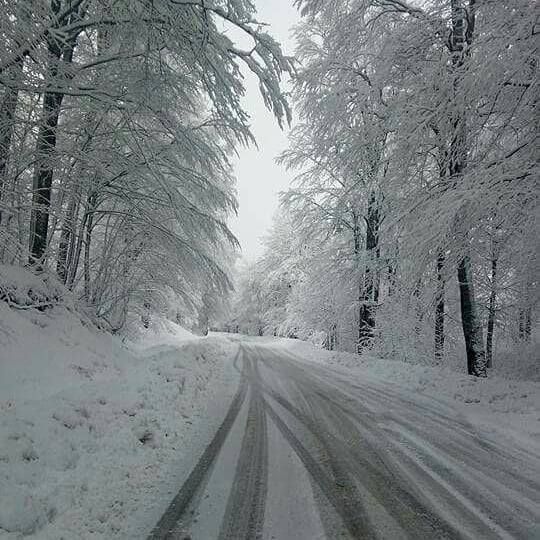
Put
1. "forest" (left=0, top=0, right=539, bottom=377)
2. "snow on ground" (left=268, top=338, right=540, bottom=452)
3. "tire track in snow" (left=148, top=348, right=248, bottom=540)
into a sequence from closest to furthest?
"tire track in snow" (left=148, top=348, right=248, bottom=540) < "forest" (left=0, top=0, right=539, bottom=377) < "snow on ground" (left=268, top=338, right=540, bottom=452)

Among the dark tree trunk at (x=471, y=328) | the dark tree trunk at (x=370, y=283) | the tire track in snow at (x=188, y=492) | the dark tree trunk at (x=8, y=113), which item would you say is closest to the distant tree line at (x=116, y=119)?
the dark tree trunk at (x=8, y=113)

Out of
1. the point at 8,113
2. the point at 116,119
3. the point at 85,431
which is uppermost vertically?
the point at 116,119

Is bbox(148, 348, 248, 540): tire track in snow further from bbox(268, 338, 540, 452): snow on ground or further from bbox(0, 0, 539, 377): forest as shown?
bbox(268, 338, 540, 452): snow on ground

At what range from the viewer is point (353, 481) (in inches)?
151

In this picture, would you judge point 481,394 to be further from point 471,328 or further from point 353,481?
point 353,481

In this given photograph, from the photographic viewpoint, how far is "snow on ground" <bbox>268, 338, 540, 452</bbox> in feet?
Result: 19.3

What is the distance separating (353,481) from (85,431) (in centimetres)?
298

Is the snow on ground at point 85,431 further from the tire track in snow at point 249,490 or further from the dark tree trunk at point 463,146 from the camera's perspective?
the dark tree trunk at point 463,146

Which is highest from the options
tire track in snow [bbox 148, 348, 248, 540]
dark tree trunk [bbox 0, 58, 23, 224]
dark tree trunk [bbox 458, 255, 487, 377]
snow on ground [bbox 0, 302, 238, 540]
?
dark tree trunk [bbox 0, 58, 23, 224]

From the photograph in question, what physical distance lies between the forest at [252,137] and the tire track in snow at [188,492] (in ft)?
9.81

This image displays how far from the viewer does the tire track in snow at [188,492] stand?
2.97 metres

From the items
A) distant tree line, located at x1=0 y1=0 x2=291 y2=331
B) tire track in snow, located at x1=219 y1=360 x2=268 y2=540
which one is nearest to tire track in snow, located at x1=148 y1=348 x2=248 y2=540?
tire track in snow, located at x1=219 y1=360 x2=268 y2=540

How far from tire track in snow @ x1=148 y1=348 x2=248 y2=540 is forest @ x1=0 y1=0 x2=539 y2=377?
2989 mm

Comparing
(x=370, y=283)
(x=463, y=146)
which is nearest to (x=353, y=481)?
(x=463, y=146)
